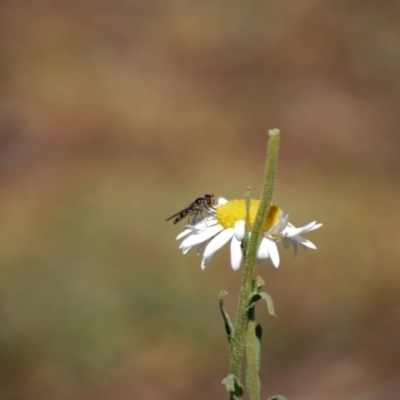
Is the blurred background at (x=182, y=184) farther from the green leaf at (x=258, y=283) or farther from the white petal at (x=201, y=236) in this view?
the green leaf at (x=258, y=283)

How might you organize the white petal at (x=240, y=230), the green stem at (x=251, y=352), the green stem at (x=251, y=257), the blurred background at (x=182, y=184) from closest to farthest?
the green stem at (x=251, y=257)
the green stem at (x=251, y=352)
the white petal at (x=240, y=230)
the blurred background at (x=182, y=184)

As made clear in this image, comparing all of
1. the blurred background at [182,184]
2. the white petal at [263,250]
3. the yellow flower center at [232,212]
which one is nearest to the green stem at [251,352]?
the white petal at [263,250]

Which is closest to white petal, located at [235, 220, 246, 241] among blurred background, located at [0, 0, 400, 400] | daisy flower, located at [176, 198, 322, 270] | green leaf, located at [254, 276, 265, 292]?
daisy flower, located at [176, 198, 322, 270]

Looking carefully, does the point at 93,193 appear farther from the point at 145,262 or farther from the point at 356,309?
the point at 356,309

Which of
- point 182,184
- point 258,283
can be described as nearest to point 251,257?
point 258,283

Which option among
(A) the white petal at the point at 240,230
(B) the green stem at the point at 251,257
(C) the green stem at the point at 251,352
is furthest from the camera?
(A) the white petal at the point at 240,230

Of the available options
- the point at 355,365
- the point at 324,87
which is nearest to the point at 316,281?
the point at 355,365
